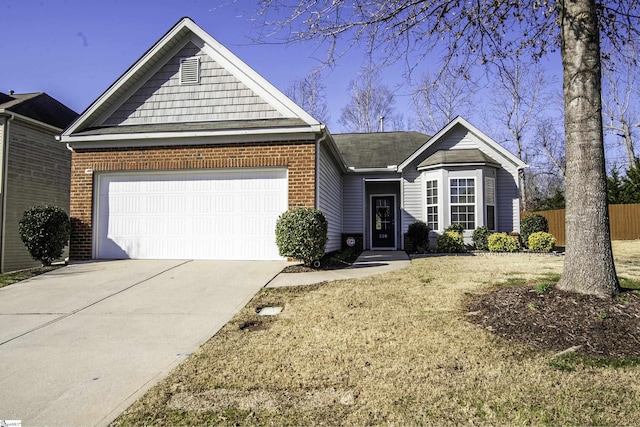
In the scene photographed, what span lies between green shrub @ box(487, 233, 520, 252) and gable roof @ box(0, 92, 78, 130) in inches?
590

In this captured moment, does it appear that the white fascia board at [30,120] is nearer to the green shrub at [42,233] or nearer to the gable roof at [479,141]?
the green shrub at [42,233]

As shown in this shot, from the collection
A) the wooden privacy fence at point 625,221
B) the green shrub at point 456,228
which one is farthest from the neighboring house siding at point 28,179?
the wooden privacy fence at point 625,221

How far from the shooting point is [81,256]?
393 inches

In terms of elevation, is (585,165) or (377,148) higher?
(377,148)

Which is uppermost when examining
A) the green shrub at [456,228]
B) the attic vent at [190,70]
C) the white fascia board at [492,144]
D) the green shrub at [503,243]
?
the attic vent at [190,70]

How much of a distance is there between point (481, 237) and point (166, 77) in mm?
10466

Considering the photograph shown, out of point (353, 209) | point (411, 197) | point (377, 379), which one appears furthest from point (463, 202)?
point (377, 379)

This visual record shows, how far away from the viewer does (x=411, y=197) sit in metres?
14.7

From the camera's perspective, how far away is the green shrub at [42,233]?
8859mm

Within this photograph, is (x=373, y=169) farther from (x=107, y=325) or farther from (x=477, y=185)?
(x=107, y=325)

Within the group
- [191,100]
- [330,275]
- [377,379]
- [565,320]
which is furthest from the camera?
[191,100]

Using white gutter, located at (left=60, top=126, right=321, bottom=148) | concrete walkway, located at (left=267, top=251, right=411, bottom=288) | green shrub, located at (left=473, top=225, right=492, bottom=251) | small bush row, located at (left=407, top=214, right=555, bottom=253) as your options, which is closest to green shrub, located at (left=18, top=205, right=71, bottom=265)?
white gutter, located at (left=60, top=126, right=321, bottom=148)

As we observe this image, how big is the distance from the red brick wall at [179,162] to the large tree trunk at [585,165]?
5269 mm

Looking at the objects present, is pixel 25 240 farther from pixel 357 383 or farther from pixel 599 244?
pixel 599 244
